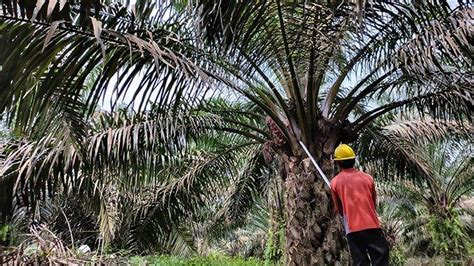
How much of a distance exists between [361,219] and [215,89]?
1616 mm

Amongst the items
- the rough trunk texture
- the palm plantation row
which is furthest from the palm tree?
the rough trunk texture

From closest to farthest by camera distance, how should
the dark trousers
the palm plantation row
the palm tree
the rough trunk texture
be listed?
the palm plantation row → the dark trousers → the rough trunk texture → the palm tree

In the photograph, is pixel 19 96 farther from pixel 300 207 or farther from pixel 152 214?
pixel 152 214

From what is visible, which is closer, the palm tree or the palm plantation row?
the palm plantation row

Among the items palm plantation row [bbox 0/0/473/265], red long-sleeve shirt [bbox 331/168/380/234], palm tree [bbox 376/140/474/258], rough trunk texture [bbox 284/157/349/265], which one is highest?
palm plantation row [bbox 0/0/473/265]

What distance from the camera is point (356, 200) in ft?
13.8

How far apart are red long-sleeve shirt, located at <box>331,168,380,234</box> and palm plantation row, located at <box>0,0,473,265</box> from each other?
1128 mm

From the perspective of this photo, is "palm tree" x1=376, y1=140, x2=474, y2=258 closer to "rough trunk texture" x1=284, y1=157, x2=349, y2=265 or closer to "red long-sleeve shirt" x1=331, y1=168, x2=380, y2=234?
"rough trunk texture" x1=284, y1=157, x2=349, y2=265

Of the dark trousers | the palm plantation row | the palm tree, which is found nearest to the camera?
the palm plantation row

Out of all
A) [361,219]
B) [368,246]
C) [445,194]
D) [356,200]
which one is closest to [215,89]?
[356,200]

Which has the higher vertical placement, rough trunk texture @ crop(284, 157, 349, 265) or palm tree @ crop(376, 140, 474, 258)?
rough trunk texture @ crop(284, 157, 349, 265)

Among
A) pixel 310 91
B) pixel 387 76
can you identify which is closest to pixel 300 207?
pixel 310 91

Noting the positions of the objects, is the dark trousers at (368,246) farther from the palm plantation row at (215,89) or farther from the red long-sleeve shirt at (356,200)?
the palm plantation row at (215,89)

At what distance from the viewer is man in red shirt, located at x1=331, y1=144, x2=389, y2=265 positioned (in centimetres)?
411
